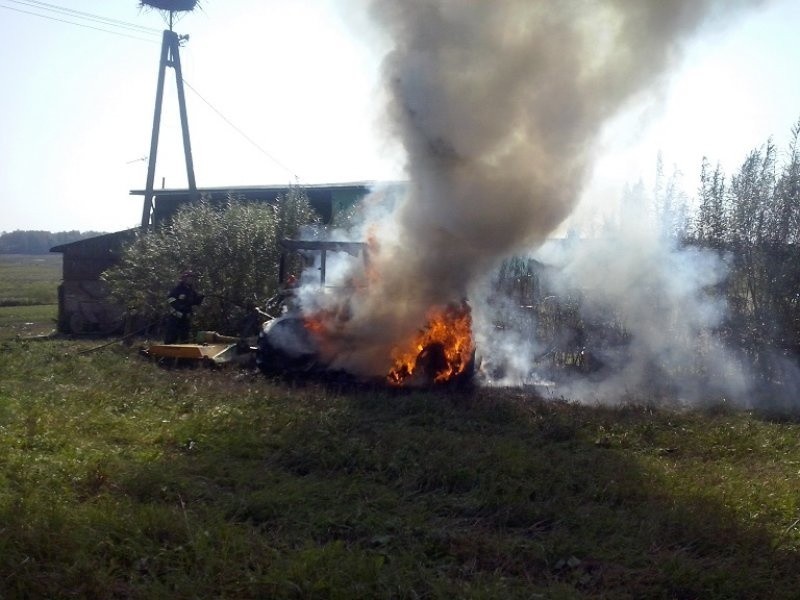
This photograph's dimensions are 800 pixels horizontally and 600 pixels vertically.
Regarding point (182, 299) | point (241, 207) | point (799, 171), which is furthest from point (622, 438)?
point (241, 207)

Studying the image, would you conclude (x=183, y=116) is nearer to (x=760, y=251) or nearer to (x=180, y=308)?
(x=180, y=308)

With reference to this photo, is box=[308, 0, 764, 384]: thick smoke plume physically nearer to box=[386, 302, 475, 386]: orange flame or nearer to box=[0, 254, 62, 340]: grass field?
box=[386, 302, 475, 386]: orange flame

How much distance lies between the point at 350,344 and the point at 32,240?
314 feet

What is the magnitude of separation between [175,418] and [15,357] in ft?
19.7

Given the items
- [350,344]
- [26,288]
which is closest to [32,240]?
[26,288]

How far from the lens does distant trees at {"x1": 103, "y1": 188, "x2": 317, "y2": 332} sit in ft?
57.3

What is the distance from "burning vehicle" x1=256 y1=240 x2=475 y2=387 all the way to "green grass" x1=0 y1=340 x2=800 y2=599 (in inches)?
44.6

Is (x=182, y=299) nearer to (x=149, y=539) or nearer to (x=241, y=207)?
(x=241, y=207)

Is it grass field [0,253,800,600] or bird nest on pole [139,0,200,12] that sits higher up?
bird nest on pole [139,0,200,12]

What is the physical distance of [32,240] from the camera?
95.0m

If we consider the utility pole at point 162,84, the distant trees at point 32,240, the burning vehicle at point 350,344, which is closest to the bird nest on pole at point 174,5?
the utility pole at point 162,84

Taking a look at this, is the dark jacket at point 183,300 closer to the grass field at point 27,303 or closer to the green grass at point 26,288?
the grass field at point 27,303

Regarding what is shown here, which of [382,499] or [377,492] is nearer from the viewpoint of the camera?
[382,499]

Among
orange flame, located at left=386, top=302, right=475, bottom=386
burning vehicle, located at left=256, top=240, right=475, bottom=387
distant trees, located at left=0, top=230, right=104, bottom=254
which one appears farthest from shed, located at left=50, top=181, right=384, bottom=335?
distant trees, located at left=0, top=230, right=104, bottom=254
